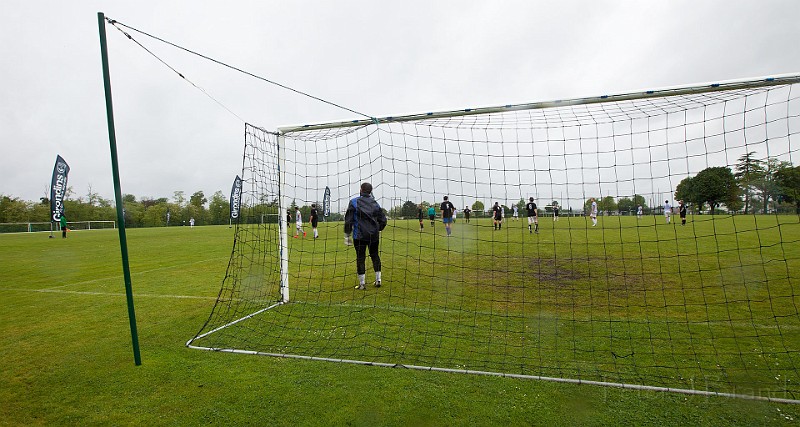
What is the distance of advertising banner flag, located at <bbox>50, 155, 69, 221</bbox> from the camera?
19.3 metres

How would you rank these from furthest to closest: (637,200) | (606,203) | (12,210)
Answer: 1. (12,210)
2. (606,203)
3. (637,200)

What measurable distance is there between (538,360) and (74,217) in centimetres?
7812

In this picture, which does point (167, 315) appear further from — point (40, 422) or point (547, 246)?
point (547, 246)

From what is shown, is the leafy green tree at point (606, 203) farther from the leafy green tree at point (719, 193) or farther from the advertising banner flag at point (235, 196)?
the advertising banner flag at point (235, 196)

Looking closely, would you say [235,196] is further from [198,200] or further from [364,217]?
[198,200]

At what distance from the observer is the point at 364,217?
682 centimetres

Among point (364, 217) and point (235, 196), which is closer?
point (364, 217)

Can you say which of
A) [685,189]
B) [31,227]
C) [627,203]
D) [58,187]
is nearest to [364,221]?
[627,203]

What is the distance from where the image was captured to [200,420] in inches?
119

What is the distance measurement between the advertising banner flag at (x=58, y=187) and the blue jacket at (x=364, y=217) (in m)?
20.3

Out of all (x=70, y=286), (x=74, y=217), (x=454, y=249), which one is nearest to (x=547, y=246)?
(x=454, y=249)

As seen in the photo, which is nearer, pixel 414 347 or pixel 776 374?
pixel 776 374

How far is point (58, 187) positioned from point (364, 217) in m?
21.3

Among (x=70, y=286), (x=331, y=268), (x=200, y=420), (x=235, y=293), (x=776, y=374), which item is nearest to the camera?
(x=200, y=420)
